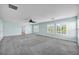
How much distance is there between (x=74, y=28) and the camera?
5766mm

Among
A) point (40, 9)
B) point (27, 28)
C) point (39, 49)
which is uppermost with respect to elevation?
point (40, 9)

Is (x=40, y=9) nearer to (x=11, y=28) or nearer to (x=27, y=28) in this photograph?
(x=11, y=28)

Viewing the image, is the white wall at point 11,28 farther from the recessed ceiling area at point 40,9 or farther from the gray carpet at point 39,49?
the recessed ceiling area at point 40,9

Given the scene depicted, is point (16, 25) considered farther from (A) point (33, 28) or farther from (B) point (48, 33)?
(B) point (48, 33)

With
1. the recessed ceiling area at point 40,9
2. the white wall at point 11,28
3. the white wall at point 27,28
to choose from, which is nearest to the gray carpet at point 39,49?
the recessed ceiling area at point 40,9

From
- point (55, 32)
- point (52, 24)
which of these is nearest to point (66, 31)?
point (55, 32)

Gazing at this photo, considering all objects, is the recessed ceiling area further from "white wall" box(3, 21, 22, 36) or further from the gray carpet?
"white wall" box(3, 21, 22, 36)

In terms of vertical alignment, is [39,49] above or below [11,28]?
below

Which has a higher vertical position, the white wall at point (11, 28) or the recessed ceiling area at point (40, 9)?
the recessed ceiling area at point (40, 9)

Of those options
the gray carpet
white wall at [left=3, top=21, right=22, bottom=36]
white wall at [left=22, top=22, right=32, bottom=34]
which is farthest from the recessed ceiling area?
white wall at [left=22, top=22, right=32, bottom=34]

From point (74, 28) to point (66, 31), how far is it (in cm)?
84

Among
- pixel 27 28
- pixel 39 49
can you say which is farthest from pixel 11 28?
pixel 39 49
